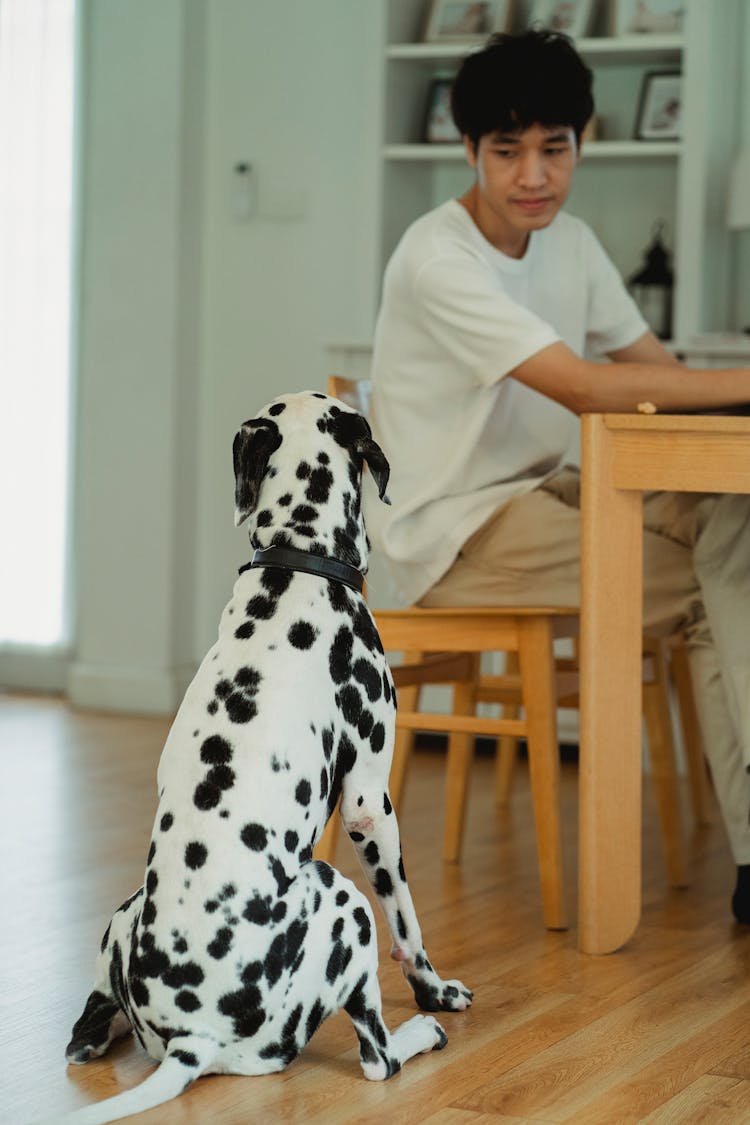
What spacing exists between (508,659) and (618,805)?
1.14 metres

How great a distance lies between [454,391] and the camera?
2879mm

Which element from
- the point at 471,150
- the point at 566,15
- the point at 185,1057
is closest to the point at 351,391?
the point at 471,150

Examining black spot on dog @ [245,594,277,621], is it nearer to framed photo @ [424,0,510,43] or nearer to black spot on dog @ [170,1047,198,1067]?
black spot on dog @ [170,1047,198,1067]

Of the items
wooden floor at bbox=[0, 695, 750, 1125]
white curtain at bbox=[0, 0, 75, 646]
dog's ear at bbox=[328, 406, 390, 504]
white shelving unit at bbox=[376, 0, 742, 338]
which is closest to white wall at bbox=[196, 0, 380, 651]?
white shelving unit at bbox=[376, 0, 742, 338]

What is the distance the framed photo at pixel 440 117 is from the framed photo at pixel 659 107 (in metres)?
0.52

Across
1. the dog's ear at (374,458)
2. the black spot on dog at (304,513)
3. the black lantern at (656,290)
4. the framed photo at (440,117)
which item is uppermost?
the framed photo at (440,117)

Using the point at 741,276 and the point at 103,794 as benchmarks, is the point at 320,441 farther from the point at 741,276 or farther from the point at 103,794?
the point at 741,276

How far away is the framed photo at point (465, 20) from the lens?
14.6 feet

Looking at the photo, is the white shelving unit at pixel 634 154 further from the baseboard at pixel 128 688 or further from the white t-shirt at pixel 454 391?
the baseboard at pixel 128 688

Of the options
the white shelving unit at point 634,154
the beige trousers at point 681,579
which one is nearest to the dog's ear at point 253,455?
the beige trousers at point 681,579

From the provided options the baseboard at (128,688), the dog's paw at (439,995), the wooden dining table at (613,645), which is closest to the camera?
the dog's paw at (439,995)

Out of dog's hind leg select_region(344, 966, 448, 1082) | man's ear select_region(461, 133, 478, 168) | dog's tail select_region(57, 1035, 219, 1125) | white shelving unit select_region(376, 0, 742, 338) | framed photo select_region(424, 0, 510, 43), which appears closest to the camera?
dog's tail select_region(57, 1035, 219, 1125)

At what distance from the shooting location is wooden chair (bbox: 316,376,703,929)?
8.89 feet

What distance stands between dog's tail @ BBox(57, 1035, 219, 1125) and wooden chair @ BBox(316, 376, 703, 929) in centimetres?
98
